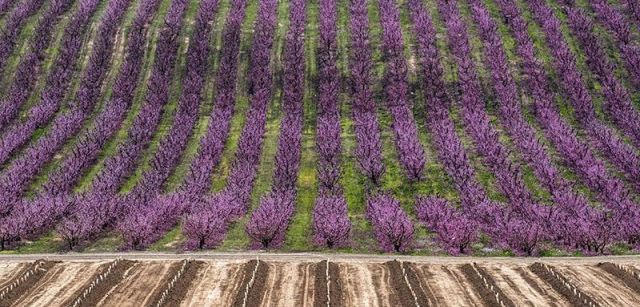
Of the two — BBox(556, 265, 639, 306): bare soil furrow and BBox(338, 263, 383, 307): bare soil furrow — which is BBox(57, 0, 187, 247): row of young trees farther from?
BBox(556, 265, 639, 306): bare soil furrow

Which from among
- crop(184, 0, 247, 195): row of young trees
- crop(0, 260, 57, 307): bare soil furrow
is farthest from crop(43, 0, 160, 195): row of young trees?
crop(0, 260, 57, 307): bare soil furrow

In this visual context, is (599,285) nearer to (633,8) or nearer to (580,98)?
(580,98)

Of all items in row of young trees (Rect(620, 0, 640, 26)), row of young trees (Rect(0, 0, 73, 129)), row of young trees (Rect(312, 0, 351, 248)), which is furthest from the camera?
row of young trees (Rect(620, 0, 640, 26))

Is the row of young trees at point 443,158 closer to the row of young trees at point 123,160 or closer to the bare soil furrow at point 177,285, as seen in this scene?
the bare soil furrow at point 177,285

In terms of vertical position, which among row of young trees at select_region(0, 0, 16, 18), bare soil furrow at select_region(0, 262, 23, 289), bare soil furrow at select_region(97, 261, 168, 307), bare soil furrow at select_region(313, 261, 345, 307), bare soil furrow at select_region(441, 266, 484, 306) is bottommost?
bare soil furrow at select_region(441, 266, 484, 306)

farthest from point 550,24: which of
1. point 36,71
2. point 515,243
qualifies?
point 36,71

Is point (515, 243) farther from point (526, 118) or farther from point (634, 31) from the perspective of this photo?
point (634, 31)

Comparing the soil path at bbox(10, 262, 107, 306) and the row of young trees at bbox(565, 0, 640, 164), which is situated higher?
the row of young trees at bbox(565, 0, 640, 164)
